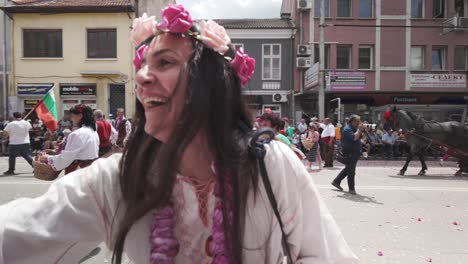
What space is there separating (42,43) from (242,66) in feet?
77.1

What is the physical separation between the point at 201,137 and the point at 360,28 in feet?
81.0

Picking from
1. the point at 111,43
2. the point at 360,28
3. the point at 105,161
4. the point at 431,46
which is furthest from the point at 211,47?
the point at 431,46

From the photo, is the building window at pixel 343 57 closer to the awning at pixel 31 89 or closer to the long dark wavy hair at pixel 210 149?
the awning at pixel 31 89

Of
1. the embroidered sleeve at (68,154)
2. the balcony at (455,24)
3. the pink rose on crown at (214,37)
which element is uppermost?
the balcony at (455,24)

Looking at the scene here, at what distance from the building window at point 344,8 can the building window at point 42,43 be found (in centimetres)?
1533

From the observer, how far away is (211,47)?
1380mm

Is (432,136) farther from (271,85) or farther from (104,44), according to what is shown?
(104,44)

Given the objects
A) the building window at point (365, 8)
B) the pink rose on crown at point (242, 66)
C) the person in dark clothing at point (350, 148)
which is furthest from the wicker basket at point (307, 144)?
the building window at point (365, 8)

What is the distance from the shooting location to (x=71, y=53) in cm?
2203

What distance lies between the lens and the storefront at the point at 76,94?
71.5ft

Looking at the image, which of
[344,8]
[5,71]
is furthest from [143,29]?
[344,8]

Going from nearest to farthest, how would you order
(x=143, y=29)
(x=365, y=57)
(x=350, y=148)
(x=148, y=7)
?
(x=143, y=29) → (x=350, y=148) → (x=148, y=7) → (x=365, y=57)

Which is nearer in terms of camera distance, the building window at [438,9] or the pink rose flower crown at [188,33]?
the pink rose flower crown at [188,33]

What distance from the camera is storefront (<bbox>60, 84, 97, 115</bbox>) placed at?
71.5ft
